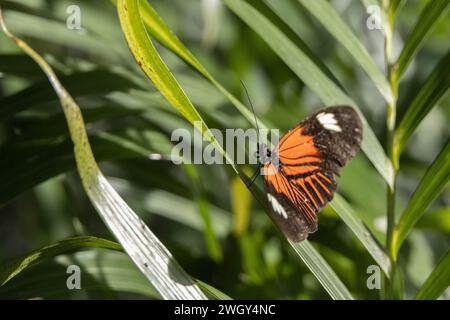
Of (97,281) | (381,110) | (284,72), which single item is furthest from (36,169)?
(381,110)

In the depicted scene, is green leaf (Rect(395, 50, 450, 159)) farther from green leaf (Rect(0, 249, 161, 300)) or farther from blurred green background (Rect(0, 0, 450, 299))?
green leaf (Rect(0, 249, 161, 300))

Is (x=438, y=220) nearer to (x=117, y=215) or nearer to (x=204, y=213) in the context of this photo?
(x=204, y=213)

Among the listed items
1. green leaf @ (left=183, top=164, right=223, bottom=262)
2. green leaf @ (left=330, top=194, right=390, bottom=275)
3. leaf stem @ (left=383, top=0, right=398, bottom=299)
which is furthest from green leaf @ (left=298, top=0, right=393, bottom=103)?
green leaf @ (left=183, top=164, right=223, bottom=262)

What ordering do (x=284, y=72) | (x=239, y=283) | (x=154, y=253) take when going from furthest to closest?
1. (x=284, y=72)
2. (x=239, y=283)
3. (x=154, y=253)

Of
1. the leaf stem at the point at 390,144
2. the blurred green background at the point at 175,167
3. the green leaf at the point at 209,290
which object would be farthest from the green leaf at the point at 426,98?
the green leaf at the point at 209,290

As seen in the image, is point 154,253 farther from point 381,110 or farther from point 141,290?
point 381,110

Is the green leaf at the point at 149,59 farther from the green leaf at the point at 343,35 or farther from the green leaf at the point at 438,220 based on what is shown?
the green leaf at the point at 438,220
